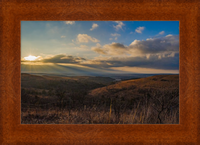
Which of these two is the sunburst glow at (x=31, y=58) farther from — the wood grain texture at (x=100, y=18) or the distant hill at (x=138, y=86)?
the distant hill at (x=138, y=86)

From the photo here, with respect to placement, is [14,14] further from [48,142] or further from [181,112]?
[181,112]

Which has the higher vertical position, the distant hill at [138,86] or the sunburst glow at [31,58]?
the sunburst glow at [31,58]

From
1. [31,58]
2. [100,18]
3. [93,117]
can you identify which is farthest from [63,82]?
[100,18]

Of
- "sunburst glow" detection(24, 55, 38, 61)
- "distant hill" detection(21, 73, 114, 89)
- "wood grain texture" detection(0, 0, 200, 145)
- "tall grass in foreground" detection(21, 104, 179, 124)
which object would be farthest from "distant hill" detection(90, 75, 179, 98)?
"sunburst glow" detection(24, 55, 38, 61)

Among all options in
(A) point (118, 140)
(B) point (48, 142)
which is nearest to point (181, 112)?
(A) point (118, 140)

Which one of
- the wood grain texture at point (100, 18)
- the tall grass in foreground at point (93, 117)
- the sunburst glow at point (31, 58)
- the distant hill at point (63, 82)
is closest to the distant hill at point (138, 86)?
Result: the distant hill at point (63, 82)
